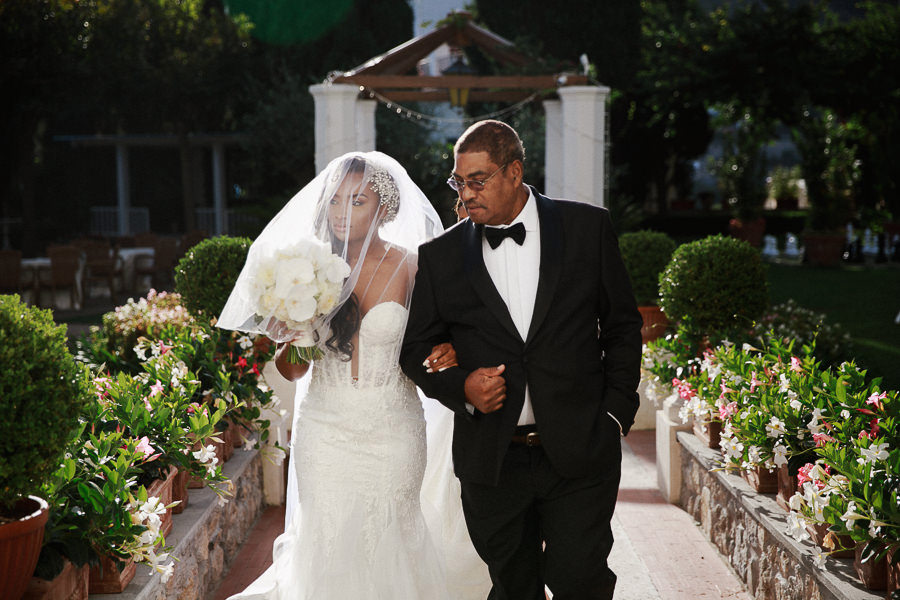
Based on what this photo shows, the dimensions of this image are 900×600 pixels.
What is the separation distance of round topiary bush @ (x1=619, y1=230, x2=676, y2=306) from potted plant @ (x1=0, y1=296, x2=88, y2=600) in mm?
5992

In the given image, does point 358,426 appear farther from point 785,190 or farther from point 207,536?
point 785,190

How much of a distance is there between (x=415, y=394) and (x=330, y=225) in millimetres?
743

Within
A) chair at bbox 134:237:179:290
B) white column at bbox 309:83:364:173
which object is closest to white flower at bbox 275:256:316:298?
white column at bbox 309:83:364:173

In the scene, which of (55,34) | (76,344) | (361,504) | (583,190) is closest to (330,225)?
(361,504)

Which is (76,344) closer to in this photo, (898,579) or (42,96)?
(898,579)

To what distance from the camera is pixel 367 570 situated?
359cm

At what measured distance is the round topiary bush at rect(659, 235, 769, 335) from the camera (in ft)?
20.6

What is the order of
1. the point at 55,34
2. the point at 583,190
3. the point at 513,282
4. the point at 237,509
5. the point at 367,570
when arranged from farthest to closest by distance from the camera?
1. the point at 55,34
2. the point at 583,190
3. the point at 237,509
4. the point at 367,570
5. the point at 513,282

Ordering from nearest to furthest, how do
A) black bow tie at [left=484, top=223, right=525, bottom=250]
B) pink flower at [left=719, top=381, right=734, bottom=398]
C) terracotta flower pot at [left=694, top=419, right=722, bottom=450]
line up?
1. black bow tie at [left=484, top=223, right=525, bottom=250]
2. pink flower at [left=719, top=381, right=734, bottom=398]
3. terracotta flower pot at [left=694, top=419, right=722, bottom=450]

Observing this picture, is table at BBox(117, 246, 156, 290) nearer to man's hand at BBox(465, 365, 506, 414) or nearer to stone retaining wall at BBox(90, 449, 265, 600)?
Answer: stone retaining wall at BBox(90, 449, 265, 600)

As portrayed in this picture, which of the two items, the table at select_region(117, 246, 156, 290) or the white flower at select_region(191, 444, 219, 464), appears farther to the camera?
the table at select_region(117, 246, 156, 290)

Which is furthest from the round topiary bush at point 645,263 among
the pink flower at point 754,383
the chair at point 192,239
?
the chair at point 192,239

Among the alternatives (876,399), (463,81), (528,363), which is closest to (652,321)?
Result: (876,399)

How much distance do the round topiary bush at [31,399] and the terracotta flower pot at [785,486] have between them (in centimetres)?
270
